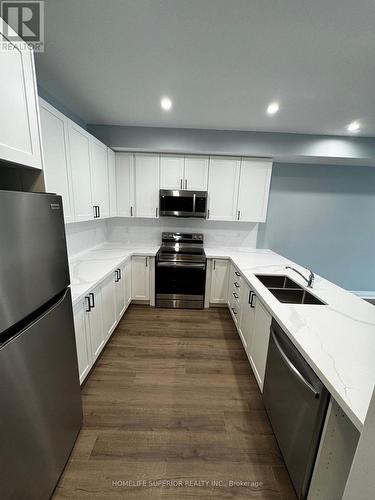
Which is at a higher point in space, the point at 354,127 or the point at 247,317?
the point at 354,127

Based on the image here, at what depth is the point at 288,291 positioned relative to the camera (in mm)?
1915

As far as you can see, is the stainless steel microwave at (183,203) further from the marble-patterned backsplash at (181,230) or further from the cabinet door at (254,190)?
the cabinet door at (254,190)

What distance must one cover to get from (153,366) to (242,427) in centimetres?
92

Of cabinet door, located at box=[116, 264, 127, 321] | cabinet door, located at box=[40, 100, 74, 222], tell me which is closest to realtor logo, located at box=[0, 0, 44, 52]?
cabinet door, located at box=[40, 100, 74, 222]

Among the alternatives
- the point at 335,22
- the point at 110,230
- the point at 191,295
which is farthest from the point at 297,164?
the point at 110,230

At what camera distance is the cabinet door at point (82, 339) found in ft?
4.86

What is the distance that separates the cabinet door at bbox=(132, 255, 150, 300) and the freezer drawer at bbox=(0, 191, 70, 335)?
182cm

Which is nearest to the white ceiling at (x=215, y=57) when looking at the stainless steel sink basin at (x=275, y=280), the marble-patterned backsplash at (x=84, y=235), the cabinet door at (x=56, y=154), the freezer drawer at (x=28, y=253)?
the cabinet door at (x=56, y=154)

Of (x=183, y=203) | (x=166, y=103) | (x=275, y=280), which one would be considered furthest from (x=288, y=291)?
(x=166, y=103)

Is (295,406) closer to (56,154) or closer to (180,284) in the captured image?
(180,284)

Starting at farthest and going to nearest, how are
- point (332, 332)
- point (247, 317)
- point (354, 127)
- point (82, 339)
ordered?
point (354, 127), point (247, 317), point (82, 339), point (332, 332)

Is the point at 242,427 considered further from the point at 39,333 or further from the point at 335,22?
the point at 335,22

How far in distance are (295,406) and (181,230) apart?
8.85 feet

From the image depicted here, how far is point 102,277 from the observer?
1.82 m
